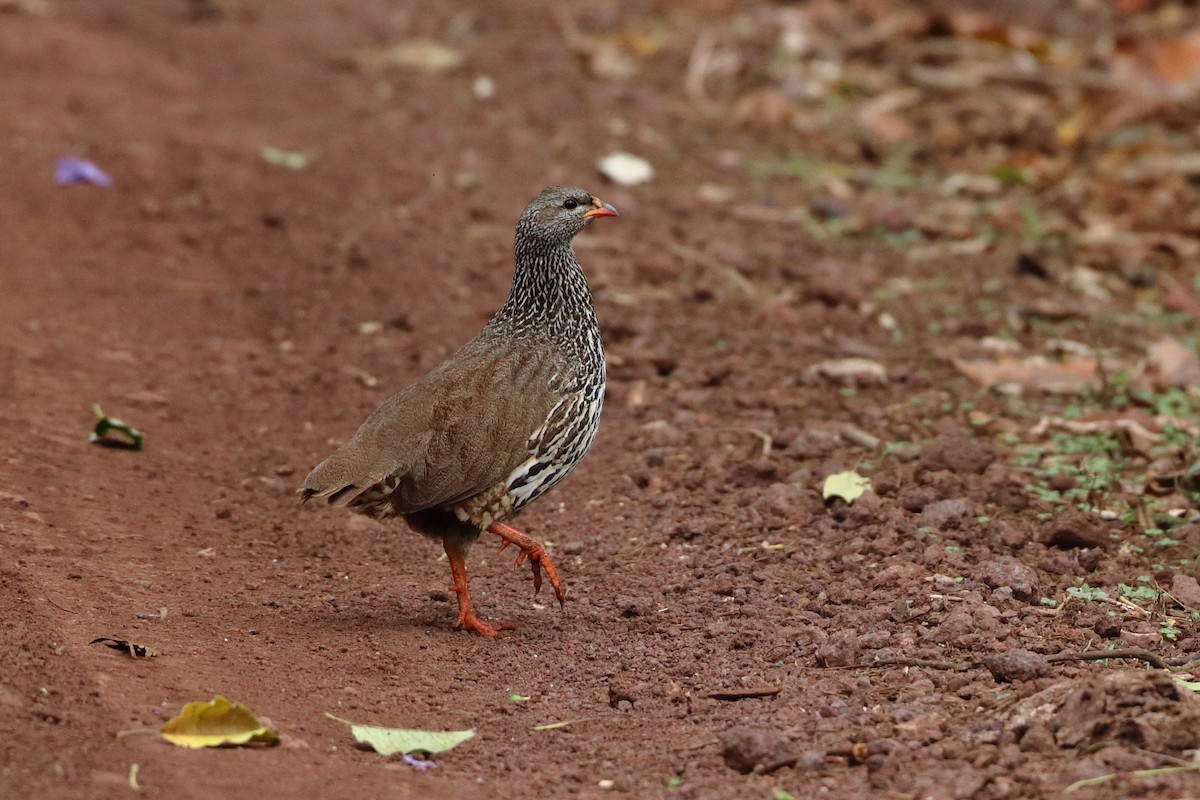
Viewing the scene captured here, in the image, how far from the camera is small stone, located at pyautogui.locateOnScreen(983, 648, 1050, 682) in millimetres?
4719

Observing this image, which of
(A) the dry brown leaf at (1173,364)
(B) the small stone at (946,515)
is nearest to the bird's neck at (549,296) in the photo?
(B) the small stone at (946,515)

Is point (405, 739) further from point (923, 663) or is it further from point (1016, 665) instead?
point (1016, 665)

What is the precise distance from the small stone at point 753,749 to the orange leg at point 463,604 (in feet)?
4.67

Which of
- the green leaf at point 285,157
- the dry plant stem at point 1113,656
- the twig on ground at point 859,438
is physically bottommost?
the twig on ground at point 859,438

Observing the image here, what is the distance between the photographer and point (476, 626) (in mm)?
5629

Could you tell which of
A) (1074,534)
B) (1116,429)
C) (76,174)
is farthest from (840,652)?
(76,174)

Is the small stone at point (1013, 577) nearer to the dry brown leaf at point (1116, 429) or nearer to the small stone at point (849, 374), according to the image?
the dry brown leaf at point (1116, 429)

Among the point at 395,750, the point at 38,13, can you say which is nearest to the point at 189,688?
the point at 395,750

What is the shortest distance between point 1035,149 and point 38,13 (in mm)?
Result: 8097

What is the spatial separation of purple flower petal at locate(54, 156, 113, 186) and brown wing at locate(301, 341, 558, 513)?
4779mm

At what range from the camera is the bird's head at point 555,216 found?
6.29 m

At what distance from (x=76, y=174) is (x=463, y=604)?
5.39 m

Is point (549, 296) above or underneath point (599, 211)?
underneath

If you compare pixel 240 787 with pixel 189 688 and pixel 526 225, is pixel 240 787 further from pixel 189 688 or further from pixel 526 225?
pixel 526 225
